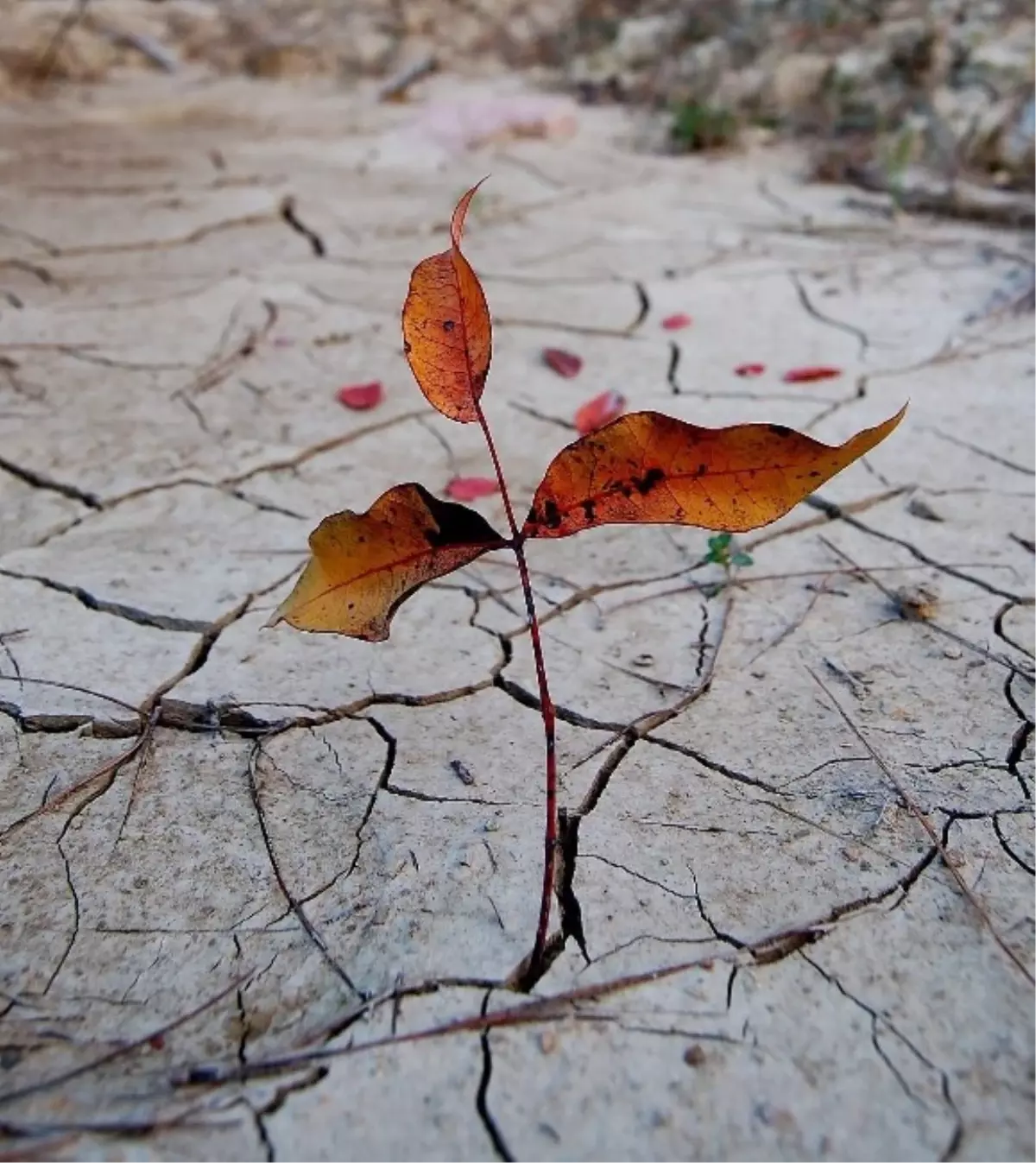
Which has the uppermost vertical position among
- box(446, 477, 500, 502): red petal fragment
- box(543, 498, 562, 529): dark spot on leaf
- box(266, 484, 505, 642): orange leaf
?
box(543, 498, 562, 529): dark spot on leaf

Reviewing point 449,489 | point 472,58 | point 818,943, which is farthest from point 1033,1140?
point 472,58

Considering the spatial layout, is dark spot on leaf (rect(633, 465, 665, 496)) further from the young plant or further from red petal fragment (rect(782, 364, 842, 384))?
red petal fragment (rect(782, 364, 842, 384))

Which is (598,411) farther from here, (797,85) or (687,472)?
(797,85)

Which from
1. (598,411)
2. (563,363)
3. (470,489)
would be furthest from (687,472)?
(563,363)

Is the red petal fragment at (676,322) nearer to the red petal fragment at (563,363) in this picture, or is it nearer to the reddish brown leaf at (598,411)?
the red petal fragment at (563,363)

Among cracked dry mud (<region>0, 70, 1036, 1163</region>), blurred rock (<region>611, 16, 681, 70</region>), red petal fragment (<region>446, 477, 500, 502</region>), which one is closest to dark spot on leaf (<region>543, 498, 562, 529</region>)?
cracked dry mud (<region>0, 70, 1036, 1163</region>)

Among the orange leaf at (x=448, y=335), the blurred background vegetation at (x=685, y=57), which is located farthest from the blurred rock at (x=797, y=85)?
the orange leaf at (x=448, y=335)
